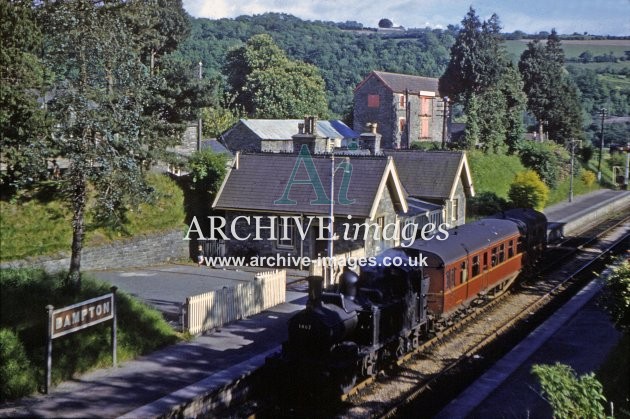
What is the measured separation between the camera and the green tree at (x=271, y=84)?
63156 millimetres

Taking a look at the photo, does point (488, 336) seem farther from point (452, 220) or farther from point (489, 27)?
point (489, 27)

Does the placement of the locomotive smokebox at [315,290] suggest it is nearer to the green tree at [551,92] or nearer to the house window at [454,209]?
the house window at [454,209]

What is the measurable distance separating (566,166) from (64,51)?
168 ft

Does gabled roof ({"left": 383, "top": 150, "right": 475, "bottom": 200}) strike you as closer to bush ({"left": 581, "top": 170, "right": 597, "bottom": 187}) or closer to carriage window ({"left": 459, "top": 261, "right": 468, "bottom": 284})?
carriage window ({"left": 459, "top": 261, "right": 468, "bottom": 284})

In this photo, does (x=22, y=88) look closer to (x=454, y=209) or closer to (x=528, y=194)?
(x=454, y=209)

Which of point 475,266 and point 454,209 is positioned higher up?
point 454,209

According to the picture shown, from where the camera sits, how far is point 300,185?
92.7 feet

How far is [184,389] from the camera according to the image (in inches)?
543

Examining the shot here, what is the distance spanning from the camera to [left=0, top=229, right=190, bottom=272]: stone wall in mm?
22750

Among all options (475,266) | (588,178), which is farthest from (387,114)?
(475,266)

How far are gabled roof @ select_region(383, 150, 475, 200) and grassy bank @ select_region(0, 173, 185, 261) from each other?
13.6 metres

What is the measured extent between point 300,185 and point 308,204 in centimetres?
124

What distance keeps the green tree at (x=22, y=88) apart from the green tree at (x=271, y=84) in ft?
142

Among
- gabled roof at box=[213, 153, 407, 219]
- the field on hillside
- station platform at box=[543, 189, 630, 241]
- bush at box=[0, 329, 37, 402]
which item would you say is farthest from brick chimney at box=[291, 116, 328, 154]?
the field on hillside
